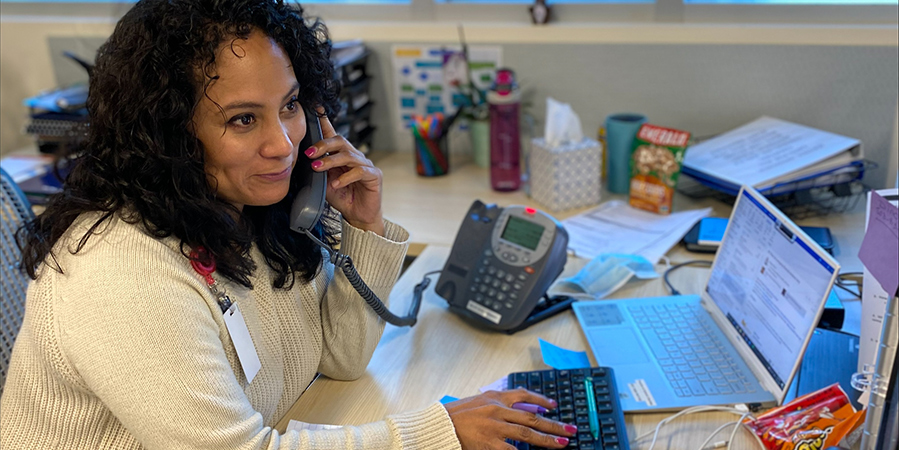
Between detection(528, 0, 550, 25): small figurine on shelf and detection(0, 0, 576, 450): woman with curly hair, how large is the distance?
1.03m

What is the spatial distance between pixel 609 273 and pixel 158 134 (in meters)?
0.85

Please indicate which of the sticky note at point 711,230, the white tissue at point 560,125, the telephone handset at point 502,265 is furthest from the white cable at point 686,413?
the white tissue at point 560,125

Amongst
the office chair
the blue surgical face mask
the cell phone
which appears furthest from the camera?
the cell phone

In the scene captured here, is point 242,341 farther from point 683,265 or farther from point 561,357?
point 683,265

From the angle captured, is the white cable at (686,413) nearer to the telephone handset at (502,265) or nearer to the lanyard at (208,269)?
the telephone handset at (502,265)

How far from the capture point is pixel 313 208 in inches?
44.8

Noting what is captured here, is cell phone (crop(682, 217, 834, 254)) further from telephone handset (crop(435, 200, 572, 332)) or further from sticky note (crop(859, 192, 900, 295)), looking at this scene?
sticky note (crop(859, 192, 900, 295))

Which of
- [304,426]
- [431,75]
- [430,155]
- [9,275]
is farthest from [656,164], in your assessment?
[9,275]

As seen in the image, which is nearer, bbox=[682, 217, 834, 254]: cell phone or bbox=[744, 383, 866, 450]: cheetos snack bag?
bbox=[744, 383, 866, 450]: cheetos snack bag

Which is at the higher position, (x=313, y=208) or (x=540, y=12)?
(x=540, y=12)

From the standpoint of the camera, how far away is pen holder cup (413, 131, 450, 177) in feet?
6.59

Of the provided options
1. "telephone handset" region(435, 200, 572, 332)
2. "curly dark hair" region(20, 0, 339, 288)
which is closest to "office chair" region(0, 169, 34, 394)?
"curly dark hair" region(20, 0, 339, 288)

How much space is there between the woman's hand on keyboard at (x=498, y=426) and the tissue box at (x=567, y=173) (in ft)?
2.71

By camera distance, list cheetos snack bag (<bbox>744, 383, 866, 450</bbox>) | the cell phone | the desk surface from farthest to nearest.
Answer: the cell phone
the desk surface
cheetos snack bag (<bbox>744, 383, 866, 450</bbox>)
